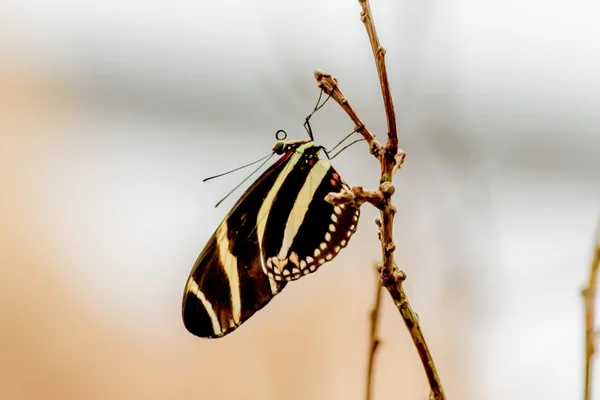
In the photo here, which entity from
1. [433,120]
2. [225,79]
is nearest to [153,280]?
[225,79]

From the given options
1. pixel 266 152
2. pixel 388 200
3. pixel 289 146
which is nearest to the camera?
pixel 388 200

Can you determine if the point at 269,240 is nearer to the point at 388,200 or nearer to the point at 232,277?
the point at 232,277

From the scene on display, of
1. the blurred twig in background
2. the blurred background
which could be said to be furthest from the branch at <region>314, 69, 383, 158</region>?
the blurred background

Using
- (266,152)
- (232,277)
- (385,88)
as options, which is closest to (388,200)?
(385,88)

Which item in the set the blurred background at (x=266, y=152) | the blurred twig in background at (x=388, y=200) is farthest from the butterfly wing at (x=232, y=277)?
the blurred background at (x=266, y=152)

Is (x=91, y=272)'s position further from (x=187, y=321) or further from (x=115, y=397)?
(x=187, y=321)

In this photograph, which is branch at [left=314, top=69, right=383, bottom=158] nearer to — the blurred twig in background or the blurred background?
the blurred twig in background

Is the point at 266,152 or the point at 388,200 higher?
the point at 266,152

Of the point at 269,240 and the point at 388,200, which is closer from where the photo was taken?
the point at 388,200
